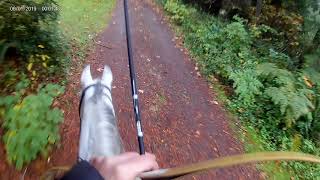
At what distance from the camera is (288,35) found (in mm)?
10281

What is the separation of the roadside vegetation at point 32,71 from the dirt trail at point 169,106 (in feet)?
2.71

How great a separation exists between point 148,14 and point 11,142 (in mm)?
8913

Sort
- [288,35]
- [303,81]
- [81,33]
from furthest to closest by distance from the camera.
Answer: [288,35] → [81,33] → [303,81]

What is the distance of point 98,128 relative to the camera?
2.13 m

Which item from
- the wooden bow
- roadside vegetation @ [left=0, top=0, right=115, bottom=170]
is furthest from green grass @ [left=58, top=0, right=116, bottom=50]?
the wooden bow

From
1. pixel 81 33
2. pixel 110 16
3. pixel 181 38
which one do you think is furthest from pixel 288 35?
pixel 81 33

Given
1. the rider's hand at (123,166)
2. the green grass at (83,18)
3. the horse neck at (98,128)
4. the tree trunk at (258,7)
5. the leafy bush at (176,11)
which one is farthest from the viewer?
the leafy bush at (176,11)

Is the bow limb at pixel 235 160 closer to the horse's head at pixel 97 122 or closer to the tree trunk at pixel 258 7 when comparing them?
the horse's head at pixel 97 122

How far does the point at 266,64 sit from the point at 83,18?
509 centimetres

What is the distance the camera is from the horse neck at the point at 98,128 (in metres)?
1.90

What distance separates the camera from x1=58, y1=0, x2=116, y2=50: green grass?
7.86 metres

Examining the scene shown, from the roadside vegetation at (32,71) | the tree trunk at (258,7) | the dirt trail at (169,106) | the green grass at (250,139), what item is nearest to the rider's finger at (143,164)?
the roadside vegetation at (32,71)

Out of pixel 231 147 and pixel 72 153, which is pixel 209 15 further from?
pixel 72 153

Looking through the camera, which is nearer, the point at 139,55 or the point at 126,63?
the point at 126,63
